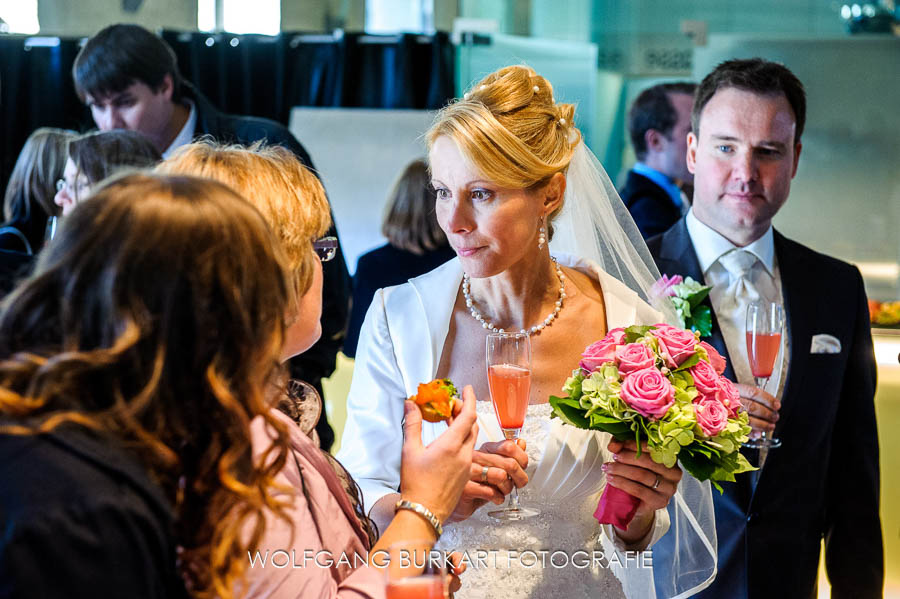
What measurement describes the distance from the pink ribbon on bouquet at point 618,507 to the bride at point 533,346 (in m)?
0.02

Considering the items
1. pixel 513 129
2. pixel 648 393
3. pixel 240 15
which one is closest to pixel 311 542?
pixel 648 393

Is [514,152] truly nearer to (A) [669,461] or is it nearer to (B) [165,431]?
(A) [669,461]

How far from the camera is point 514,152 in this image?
6.61 ft

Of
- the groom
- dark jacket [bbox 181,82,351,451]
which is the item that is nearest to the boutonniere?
the groom

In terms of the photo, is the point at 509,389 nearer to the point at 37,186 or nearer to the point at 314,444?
the point at 314,444

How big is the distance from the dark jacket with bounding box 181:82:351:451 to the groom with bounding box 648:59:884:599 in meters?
1.10

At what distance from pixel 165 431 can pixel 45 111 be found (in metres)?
5.49

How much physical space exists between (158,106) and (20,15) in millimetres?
3848

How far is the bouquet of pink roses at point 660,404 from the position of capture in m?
1.74

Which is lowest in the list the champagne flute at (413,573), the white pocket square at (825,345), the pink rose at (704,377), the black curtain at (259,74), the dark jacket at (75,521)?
the white pocket square at (825,345)

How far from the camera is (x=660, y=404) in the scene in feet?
5.69

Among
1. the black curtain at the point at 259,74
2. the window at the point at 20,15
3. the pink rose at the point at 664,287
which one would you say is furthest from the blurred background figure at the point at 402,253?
the window at the point at 20,15

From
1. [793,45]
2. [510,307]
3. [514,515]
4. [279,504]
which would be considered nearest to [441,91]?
[793,45]

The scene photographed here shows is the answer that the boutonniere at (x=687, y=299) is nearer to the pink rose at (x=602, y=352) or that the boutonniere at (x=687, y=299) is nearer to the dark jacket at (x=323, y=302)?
the pink rose at (x=602, y=352)
